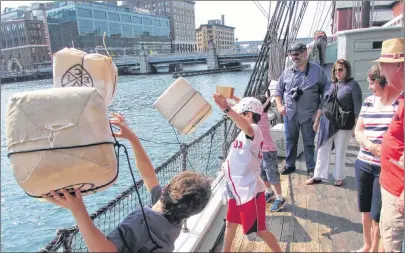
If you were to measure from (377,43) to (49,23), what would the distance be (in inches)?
1783

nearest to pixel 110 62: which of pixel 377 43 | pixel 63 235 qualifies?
pixel 63 235

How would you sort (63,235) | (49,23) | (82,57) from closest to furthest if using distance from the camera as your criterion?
(82,57)
(63,235)
(49,23)

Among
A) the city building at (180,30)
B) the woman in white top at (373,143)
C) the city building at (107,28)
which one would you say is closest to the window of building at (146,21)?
the city building at (107,28)

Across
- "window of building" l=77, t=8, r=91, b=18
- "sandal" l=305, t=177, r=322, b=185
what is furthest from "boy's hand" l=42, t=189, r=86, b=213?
"window of building" l=77, t=8, r=91, b=18

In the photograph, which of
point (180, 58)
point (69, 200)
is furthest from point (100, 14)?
point (69, 200)

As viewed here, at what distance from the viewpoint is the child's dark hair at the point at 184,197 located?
4.58 feet

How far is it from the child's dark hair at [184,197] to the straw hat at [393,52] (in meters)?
1.20

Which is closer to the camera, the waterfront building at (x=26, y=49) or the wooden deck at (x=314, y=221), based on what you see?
the wooden deck at (x=314, y=221)

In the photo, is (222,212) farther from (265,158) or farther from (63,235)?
(63,235)

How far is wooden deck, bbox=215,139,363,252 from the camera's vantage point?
2550 millimetres

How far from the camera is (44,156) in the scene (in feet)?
3.49

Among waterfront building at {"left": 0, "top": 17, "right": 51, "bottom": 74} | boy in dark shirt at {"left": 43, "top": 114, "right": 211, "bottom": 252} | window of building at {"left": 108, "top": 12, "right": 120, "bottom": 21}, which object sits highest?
window of building at {"left": 108, "top": 12, "right": 120, "bottom": 21}

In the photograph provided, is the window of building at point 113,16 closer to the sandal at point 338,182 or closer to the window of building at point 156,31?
the window of building at point 156,31

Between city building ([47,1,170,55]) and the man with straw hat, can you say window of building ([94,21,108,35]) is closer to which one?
city building ([47,1,170,55])
